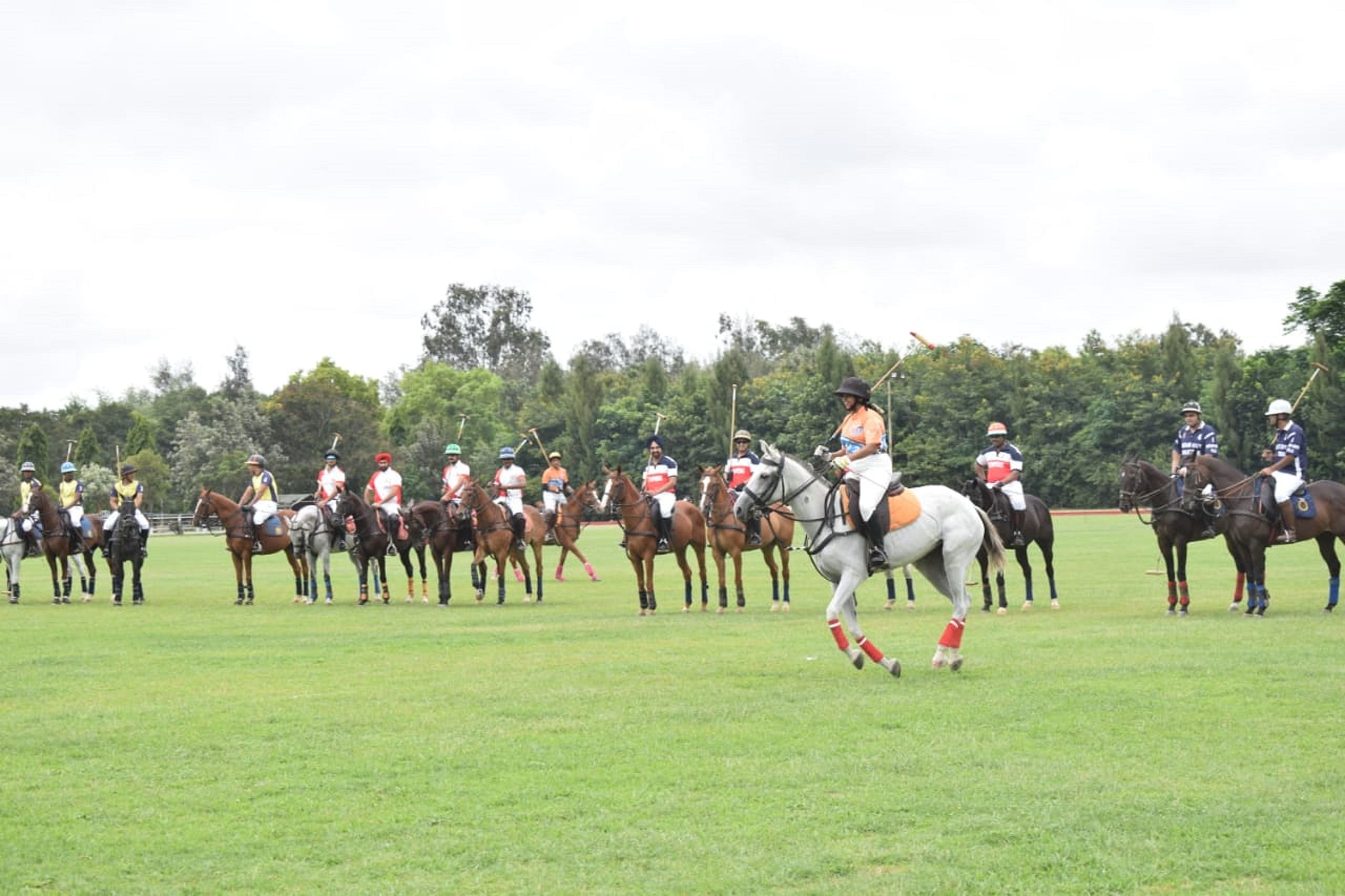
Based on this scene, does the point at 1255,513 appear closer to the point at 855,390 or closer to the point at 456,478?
the point at 855,390

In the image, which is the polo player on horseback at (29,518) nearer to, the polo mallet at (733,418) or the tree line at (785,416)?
the polo mallet at (733,418)

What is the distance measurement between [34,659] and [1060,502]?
6301 cm

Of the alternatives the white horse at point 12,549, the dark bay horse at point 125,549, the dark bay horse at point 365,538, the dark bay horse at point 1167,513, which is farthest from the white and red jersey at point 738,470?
the white horse at point 12,549

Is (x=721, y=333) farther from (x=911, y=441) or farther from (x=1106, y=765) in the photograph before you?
(x=1106, y=765)

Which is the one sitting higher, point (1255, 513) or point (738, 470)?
point (738, 470)

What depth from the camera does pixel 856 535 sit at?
13.2 meters

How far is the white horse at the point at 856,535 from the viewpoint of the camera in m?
13.1

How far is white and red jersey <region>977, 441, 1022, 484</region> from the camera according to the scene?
65.2 ft

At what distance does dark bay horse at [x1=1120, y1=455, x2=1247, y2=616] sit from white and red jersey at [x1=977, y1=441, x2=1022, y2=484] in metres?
1.62

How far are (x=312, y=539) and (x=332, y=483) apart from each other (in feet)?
3.39

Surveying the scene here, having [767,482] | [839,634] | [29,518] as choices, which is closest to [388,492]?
[29,518]

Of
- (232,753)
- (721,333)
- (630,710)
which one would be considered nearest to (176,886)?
(232,753)

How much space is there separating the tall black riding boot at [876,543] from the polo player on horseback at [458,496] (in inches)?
453

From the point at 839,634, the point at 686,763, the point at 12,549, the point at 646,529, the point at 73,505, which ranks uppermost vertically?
the point at 73,505
